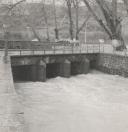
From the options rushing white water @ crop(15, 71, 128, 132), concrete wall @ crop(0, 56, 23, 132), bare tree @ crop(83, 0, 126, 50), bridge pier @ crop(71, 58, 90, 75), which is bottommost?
rushing white water @ crop(15, 71, 128, 132)

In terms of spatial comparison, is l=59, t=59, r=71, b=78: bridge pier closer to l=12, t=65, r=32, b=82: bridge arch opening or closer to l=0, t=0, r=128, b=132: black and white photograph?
l=0, t=0, r=128, b=132: black and white photograph

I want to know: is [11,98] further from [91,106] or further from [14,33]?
[14,33]

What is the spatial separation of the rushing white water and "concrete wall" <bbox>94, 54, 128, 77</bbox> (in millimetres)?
997

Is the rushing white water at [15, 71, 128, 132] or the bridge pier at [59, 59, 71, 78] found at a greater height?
the bridge pier at [59, 59, 71, 78]

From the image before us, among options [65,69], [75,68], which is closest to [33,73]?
[65,69]

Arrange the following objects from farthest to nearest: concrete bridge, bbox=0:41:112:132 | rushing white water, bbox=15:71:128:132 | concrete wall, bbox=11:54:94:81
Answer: concrete wall, bbox=11:54:94:81 → concrete bridge, bbox=0:41:112:132 → rushing white water, bbox=15:71:128:132

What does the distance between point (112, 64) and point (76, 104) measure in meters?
11.8

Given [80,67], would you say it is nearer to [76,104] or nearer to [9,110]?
[76,104]

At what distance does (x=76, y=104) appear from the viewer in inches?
641

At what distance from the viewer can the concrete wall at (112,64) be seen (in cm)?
2593

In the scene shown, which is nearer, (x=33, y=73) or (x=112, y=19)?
(x=33, y=73)

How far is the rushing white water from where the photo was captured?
12327mm

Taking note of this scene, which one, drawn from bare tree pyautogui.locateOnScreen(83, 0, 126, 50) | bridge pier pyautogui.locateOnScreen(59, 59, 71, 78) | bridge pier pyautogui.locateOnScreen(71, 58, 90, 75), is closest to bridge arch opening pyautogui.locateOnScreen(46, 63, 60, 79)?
bridge pier pyautogui.locateOnScreen(59, 59, 71, 78)

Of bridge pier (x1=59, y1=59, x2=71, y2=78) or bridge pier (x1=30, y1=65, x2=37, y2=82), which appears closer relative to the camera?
bridge pier (x1=30, y1=65, x2=37, y2=82)
